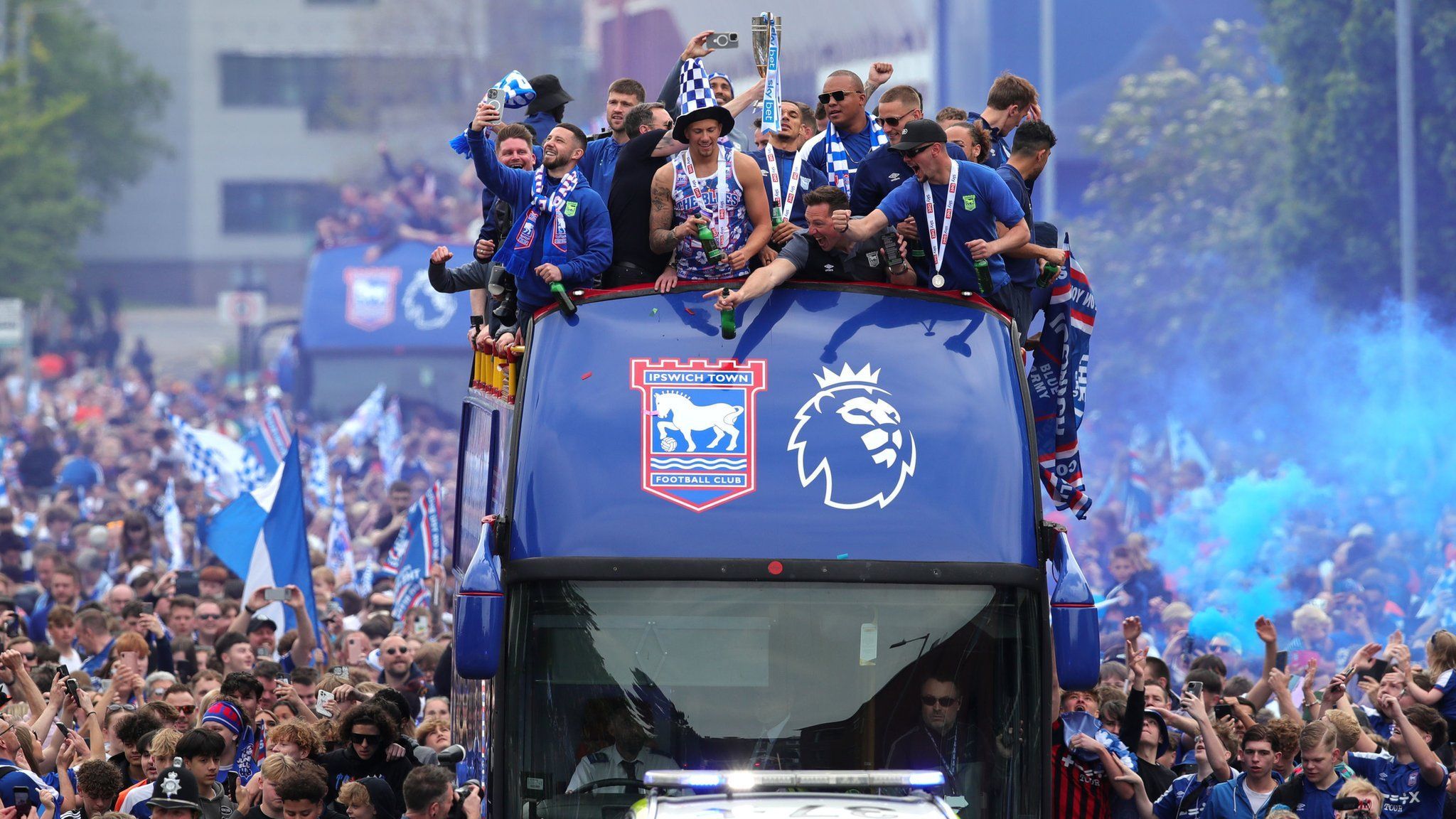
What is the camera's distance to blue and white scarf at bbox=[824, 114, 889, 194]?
10766 mm

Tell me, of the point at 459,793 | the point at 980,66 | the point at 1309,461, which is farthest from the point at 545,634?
the point at 980,66

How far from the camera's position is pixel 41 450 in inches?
1252

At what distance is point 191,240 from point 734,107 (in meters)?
78.4

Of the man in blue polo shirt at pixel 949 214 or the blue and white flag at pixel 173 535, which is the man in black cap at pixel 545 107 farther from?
the blue and white flag at pixel 173 535

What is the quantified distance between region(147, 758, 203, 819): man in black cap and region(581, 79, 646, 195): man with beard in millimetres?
3470

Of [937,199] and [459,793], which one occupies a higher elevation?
[937,199]

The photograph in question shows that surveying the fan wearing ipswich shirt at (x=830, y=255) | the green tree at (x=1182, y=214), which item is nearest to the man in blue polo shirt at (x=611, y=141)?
the fan wearing ipswich shirt at (x=830, y=255)

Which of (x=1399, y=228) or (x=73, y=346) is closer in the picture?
(x=1399, y=228)

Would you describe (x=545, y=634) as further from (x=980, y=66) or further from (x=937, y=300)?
(x=980, y=66)

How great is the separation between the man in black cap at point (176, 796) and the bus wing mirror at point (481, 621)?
1540 millimetres

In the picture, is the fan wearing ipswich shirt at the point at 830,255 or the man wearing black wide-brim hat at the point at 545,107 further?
the man wearing black wide-brim hat at the point at 545,107

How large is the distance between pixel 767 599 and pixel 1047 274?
2.57m

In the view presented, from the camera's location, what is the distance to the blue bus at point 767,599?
869 centimetres

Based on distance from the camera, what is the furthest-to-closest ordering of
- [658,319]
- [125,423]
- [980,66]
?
[980,66] < [125,423] < [658,319]
